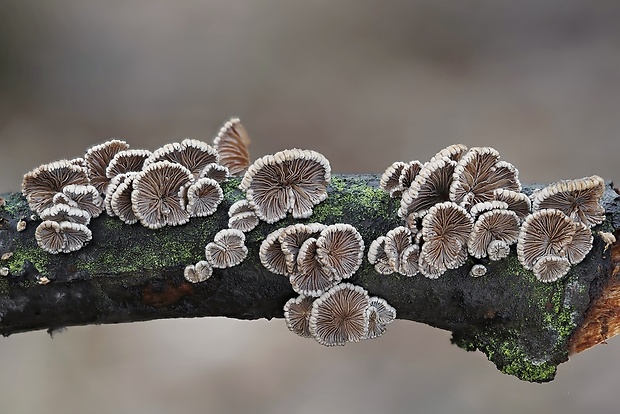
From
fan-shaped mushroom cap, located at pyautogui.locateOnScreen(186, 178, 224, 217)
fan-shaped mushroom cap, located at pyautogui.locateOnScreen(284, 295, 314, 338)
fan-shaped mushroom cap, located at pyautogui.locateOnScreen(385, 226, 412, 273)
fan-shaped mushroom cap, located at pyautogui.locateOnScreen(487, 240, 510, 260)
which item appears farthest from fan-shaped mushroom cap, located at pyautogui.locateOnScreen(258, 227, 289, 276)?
fan-shaped mushroom cap, located at pyautogui.locateOnScreen(487, 240, 510, 260)

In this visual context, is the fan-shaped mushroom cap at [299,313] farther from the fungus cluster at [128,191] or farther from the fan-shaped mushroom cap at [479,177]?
the fan-shaped mushroom cap at [479,177]

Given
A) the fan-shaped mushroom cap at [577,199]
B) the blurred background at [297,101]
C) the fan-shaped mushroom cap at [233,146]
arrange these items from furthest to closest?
the blurred background at [297,101], the fan-shaped mushroom cap at [233,146], the fan-shaped mushroom cap at [577,199]

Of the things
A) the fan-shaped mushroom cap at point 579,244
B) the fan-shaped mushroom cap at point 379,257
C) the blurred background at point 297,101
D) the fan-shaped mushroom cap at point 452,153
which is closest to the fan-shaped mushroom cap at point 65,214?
the fan-shaped mushroom cap at point 379,257

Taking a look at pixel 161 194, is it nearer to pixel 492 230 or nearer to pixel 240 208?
pixel 240 208

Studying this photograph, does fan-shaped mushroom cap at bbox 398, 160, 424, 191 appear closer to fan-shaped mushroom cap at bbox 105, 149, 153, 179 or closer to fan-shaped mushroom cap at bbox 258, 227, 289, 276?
fan-shaped mushroom cap at bbox 258, 227, 289, 276

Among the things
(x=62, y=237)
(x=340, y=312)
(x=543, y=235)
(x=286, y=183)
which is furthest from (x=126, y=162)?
(x=543, y=235)
